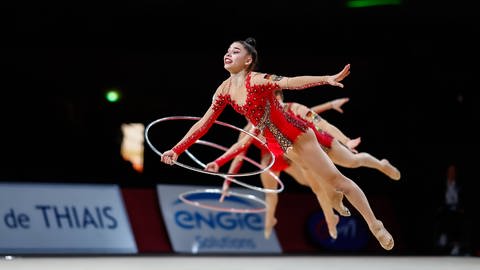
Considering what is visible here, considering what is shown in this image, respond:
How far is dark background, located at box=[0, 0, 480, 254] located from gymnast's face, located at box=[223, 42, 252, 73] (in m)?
2.39

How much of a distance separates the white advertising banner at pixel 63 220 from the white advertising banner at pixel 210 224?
1.72 feet

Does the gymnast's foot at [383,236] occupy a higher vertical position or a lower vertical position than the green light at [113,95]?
lower

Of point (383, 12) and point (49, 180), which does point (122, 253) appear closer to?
point (49, 180)

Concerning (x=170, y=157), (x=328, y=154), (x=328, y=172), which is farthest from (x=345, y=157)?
(x=170, y=157)

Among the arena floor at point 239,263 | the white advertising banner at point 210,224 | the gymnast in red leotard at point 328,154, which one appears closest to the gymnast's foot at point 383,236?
the gymnast in red leotard at point 328,154

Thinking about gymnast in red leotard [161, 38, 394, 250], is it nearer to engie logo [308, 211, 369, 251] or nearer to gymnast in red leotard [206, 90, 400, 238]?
gymnast in red leotard [206, 90, 400, 238]

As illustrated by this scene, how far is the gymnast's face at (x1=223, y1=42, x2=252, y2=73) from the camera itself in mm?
4664

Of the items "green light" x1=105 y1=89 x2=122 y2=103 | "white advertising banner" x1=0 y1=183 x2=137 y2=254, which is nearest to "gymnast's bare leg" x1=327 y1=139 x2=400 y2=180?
"green light" x1=105 y1=89 x2=122 y2=103

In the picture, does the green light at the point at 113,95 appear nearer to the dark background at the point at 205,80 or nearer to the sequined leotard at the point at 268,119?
the dark background at the point at 205,80

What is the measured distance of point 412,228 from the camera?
9031mm

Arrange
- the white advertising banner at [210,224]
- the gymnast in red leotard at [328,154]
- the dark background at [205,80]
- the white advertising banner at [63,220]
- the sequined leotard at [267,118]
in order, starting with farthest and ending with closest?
the white advertising banner at [210,224] < the white advertising banner at [63,220] < the dark background at [205,80] < the gymnast in red leotard at [328,154] < the sequined leotard at [267,118]

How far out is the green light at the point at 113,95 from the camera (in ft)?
27.4

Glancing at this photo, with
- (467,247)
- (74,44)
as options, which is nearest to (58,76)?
(74,44)

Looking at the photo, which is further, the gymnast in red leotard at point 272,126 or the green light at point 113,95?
the green light at point 113,95
